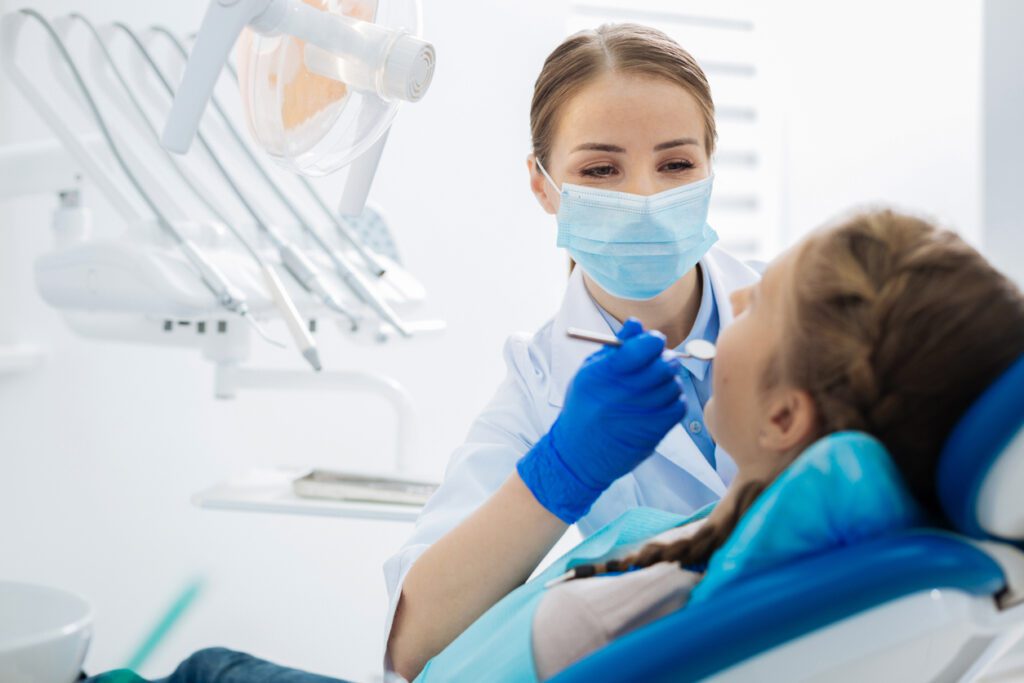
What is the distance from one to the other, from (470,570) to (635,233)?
53cm

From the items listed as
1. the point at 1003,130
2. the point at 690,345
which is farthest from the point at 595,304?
the point at 1003,130

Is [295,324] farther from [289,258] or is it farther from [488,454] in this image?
[488,454]

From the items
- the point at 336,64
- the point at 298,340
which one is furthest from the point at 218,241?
the point at 336,64

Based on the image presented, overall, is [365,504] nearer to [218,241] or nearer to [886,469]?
[218,241]

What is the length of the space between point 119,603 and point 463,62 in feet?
6.69

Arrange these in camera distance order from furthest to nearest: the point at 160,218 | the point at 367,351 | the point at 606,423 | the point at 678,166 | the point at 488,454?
the point at 367,351 → the point at 160,218 → the point at 678,166 → the point at 488,454 → the point at 606,423

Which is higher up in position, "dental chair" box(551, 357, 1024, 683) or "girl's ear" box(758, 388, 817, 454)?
"girl's ear" box(758, 388, 817, 454)

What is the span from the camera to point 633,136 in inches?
52.2

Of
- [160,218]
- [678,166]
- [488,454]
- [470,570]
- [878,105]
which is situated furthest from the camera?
[878,105]

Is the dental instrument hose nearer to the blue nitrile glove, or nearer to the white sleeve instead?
the white sleeve

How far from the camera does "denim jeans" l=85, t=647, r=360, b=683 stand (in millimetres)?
1275

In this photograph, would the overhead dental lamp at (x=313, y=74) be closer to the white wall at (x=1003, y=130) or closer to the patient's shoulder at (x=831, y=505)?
the patient's shoulder at (x=831, y=505)

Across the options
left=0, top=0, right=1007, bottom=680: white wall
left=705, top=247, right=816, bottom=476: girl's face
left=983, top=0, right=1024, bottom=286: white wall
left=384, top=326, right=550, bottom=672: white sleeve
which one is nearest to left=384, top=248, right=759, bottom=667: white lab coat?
left=384, top=326, right=550, bottom=672: white sleeve

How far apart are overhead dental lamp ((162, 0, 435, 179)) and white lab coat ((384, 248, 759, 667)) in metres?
0.33
